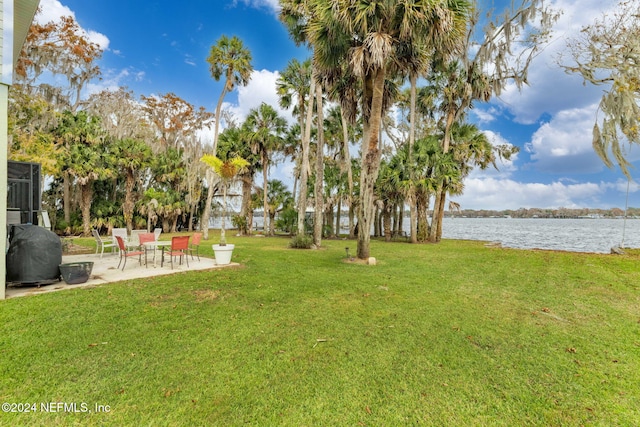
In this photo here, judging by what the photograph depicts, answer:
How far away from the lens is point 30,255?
5.39 m

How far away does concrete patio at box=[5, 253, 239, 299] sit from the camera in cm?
538

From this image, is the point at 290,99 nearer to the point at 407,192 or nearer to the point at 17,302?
the point at 407,192

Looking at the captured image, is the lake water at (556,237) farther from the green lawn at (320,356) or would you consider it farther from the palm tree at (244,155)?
the palm tree at (244,155)

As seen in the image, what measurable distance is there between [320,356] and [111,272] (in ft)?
21.3

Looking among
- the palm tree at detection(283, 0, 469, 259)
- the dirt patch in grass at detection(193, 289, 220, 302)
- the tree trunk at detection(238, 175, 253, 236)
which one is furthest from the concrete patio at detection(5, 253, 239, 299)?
the tree trunk at detection(238, 175, 253, 236)

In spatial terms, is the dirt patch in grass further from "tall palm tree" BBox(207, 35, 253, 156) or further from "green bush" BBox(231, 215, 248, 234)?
"green bush" BBox(231, 215, 248, 234)

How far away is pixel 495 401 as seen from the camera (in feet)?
8.10

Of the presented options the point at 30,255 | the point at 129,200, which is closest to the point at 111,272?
the point at 30,255

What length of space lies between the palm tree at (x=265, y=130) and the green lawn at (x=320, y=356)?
54.2ft

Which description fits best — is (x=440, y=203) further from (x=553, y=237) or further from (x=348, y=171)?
(x=553, y=237)

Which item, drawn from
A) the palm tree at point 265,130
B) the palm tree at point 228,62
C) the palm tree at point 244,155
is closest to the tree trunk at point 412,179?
the palm tree at point 265,130

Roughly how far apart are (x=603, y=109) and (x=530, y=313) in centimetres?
1023

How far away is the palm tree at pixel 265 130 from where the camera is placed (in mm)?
21016

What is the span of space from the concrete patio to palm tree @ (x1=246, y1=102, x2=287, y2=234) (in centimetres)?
1306
